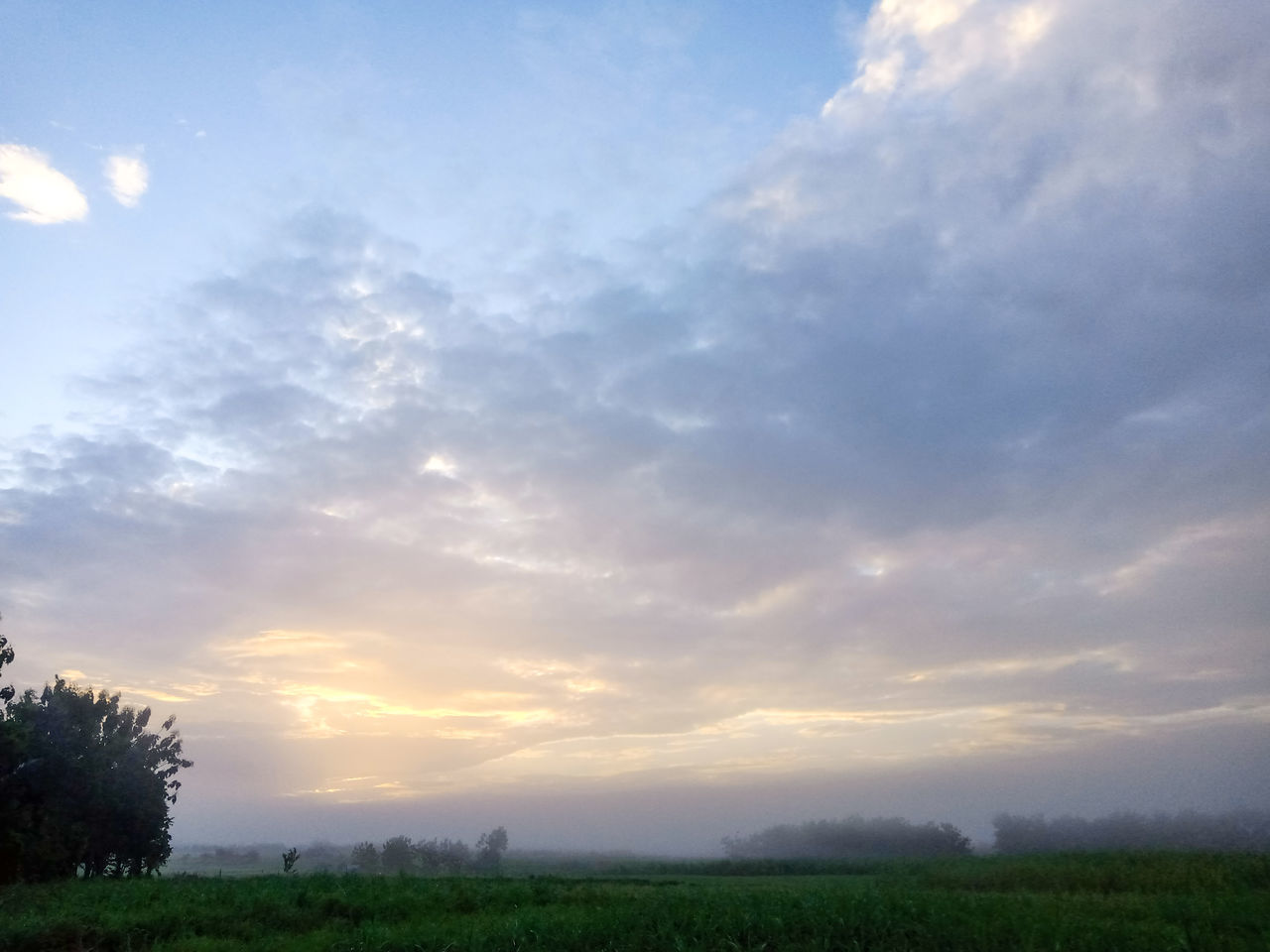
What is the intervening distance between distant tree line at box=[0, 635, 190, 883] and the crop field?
6474 mm

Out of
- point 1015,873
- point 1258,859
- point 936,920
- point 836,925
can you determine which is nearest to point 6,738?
point 836,925

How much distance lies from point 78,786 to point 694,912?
36.8 m

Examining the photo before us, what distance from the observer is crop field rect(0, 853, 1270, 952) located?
54.2 feet

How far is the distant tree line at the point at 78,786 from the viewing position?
114ft

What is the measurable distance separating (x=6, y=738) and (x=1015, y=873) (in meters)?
39.6

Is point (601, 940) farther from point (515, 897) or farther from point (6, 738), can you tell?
point (6, 738)

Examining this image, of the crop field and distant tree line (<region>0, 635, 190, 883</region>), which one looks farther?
distant tree line (<region>0, 635, 190, 883</region>)

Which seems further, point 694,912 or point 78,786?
point 78,786

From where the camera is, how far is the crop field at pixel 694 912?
1652cm

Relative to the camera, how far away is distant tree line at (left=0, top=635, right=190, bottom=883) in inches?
1372

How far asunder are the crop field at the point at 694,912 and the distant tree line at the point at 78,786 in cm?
647

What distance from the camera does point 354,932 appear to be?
21844 mm

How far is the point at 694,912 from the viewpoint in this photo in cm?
1919

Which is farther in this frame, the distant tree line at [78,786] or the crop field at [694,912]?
the distant tree line at [78,786]
